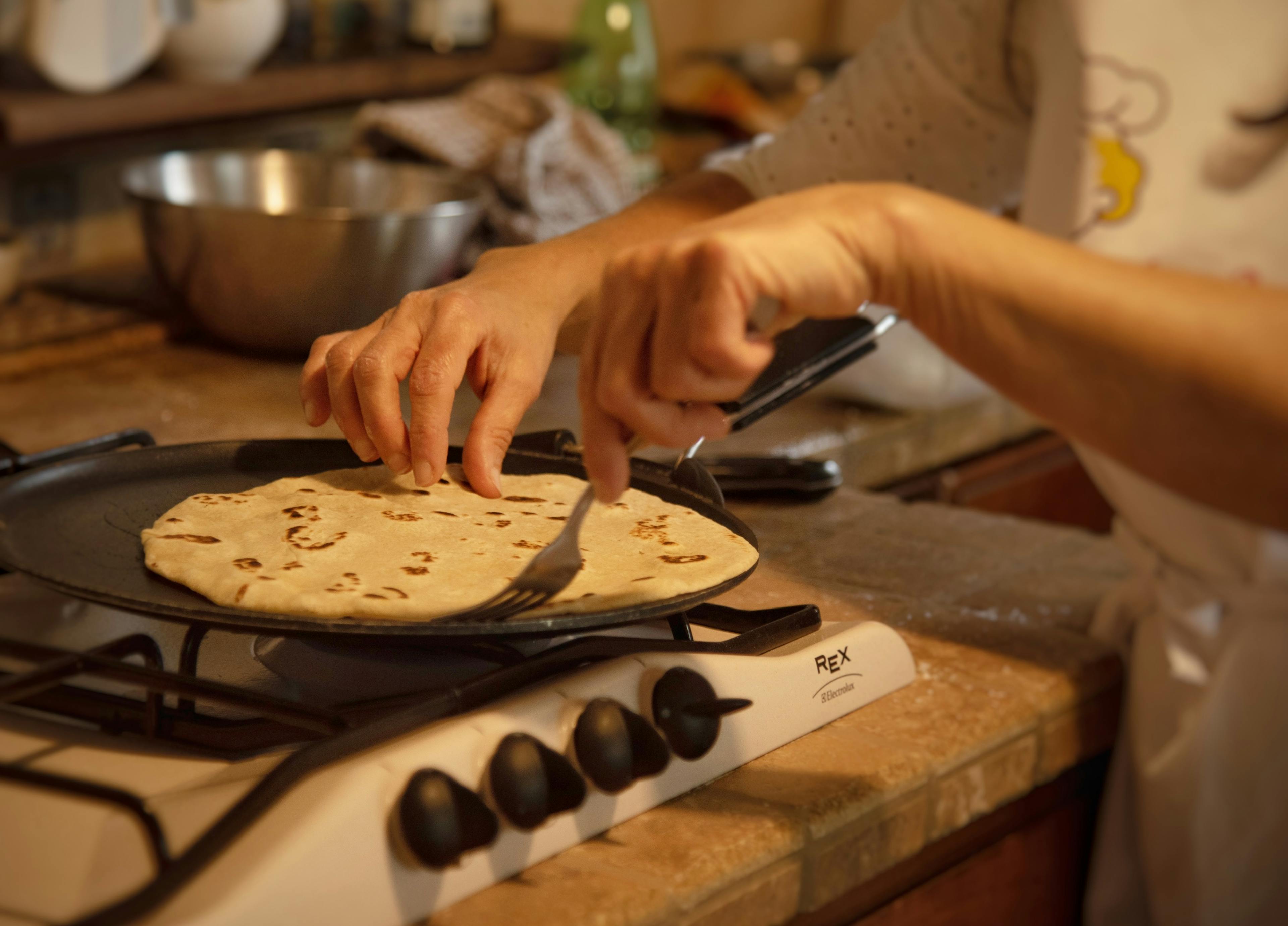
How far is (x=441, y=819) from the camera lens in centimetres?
65

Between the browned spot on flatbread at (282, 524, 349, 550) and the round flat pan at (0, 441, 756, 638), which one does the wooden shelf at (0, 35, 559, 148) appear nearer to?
the round flat pan at (0, 441, 756, 638)

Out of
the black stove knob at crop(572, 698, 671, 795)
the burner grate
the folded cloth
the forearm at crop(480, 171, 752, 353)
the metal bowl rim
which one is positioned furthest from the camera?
the folded cloth

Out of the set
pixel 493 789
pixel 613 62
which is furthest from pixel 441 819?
pixel 613 62

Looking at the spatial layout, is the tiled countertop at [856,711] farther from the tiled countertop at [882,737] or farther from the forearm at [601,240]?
the forearm at [601,240]

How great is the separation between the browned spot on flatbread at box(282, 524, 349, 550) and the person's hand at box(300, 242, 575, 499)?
8cm

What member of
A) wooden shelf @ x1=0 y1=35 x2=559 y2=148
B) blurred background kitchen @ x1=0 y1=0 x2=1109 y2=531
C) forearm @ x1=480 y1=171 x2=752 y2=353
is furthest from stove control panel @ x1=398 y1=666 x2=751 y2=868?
wooden shelf @ x1=0 y1=35 x2=559 y2=148

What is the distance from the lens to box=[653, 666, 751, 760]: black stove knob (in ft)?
2.50

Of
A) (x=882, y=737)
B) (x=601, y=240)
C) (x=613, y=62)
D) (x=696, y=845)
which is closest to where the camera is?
(x=696, y=845)

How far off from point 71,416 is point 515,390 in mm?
671

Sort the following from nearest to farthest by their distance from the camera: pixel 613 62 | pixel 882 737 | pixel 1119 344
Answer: pixel 1119 344 → pixel 882 737 → pixel 613 62

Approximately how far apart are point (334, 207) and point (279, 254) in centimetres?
38

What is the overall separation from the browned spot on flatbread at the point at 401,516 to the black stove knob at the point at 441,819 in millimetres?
345

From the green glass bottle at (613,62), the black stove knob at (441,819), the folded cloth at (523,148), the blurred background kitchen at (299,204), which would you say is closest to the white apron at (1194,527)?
the blurred background kitchen at (299,204)

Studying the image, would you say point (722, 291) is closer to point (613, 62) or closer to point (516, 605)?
point (516, 605)
